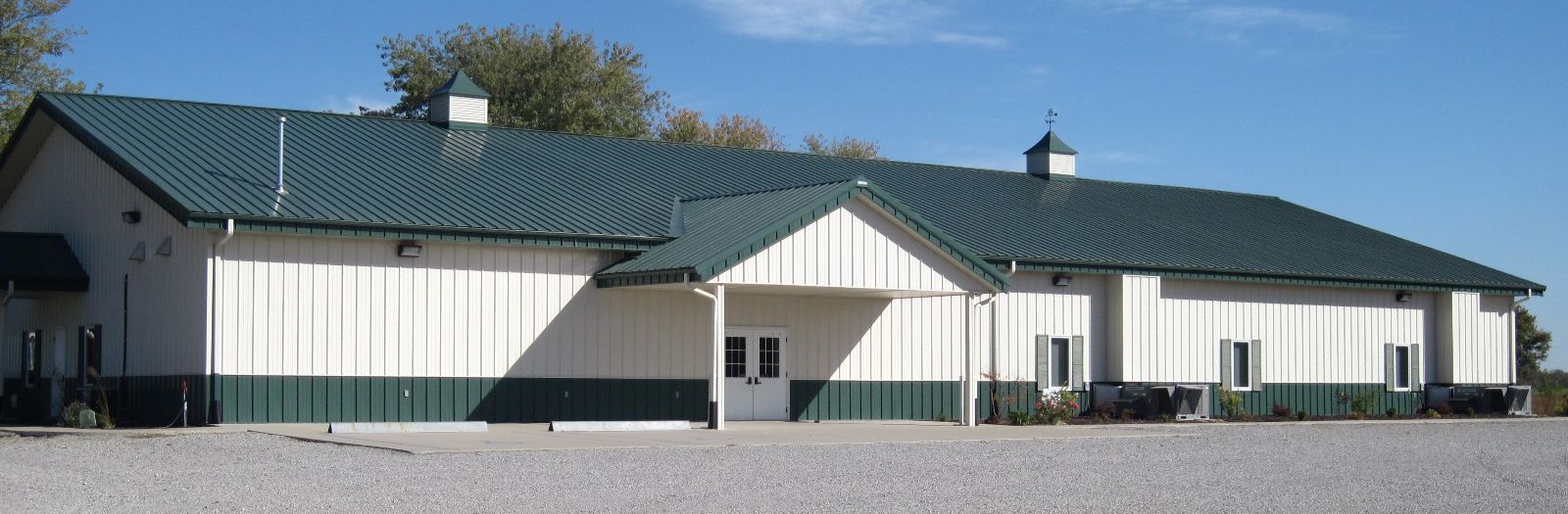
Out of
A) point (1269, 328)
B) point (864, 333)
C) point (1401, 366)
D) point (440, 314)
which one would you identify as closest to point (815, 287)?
point (864, 333)

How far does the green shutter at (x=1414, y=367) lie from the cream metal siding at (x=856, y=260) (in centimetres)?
1319

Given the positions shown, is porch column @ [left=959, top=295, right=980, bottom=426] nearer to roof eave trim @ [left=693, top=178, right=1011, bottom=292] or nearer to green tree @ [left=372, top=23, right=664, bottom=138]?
roof eave trim @ [left=693, top=178, right=1011, bottom=292]

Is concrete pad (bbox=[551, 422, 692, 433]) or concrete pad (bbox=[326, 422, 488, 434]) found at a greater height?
concrete pad (bbox=[326, 422, 488, 434])

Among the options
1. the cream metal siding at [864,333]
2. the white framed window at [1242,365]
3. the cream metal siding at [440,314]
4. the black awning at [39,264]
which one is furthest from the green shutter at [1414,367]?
the black awning at [39,264]

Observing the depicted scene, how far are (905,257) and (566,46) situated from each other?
31.2m

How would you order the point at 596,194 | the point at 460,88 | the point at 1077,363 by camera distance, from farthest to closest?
the point at 460,88
the point at 1077,363
the point at 596,194

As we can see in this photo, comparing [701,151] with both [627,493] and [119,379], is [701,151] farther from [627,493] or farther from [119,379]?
[627,493]

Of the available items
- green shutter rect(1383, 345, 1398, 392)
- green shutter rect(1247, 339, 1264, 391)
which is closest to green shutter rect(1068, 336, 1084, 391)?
green shutter rect(1247, 339, 1264, 391)

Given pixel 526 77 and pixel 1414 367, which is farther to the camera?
pixel 526 77

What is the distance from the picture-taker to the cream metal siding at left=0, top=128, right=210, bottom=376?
21906mm

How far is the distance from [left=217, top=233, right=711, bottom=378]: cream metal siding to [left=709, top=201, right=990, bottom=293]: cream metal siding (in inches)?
115

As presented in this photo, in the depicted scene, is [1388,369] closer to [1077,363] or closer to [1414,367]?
[1414,367]

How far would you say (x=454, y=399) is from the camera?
2323 cm

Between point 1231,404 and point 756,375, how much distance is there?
360 inches
